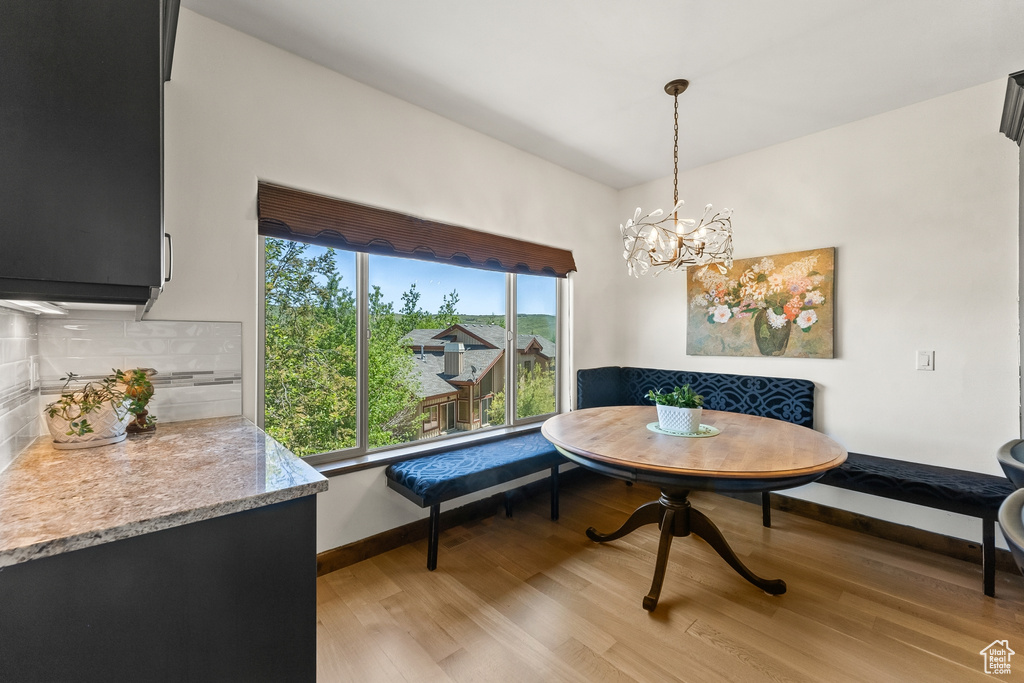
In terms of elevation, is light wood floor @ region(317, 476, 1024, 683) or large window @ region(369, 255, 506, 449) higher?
large window @ region(369, 255, 506, 449)

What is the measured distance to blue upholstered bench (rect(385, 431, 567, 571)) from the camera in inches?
83.4

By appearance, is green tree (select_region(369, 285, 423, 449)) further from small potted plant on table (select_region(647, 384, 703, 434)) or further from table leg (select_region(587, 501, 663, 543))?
small potted plant on table (select_region(647, 384, 703, 434))

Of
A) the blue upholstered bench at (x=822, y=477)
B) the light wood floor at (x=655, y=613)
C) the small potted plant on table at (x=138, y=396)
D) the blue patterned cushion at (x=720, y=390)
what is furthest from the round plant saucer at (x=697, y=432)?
the small potted plant on table at (x=138, y=396)

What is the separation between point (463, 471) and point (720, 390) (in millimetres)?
2149

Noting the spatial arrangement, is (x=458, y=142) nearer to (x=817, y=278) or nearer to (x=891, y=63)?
(x=891, y=63)

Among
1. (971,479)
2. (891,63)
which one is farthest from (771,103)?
(971,479)

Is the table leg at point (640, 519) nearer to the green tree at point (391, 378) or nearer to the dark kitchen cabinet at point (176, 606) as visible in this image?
the green tree at point (391, 378)

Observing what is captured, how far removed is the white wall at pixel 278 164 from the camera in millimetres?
1797

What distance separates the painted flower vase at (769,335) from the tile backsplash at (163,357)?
3.32 meters

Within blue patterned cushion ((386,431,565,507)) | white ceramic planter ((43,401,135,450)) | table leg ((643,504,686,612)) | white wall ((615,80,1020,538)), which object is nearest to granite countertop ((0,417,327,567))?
white ceramic planter ((43,401,135,450))

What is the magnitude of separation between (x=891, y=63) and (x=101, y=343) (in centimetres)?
387

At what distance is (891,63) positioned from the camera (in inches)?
84.5

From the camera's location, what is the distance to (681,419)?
2053mm

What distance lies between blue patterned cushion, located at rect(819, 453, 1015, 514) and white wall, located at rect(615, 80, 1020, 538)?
0.19m
